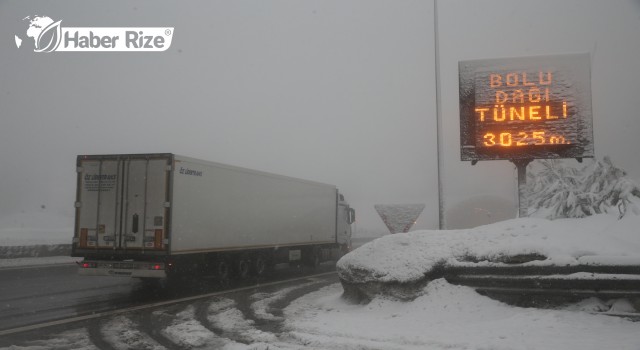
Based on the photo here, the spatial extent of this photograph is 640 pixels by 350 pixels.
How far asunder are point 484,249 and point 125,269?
7.88 m

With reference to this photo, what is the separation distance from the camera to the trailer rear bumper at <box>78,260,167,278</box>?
38.5ft

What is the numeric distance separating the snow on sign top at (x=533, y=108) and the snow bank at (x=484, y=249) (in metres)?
3.04

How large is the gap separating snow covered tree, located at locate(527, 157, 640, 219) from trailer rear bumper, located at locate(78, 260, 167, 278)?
14.7 metres

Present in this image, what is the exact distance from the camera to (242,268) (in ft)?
50.8

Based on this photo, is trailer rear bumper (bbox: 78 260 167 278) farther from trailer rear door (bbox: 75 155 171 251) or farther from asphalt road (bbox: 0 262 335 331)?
asphalt road (bbox: 0 262 335 331)

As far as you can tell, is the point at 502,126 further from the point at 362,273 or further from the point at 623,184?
the point at 623,184

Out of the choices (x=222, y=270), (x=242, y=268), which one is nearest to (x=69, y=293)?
(x=222, y=270)

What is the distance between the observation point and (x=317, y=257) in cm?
2139

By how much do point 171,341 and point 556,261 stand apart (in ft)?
18.9

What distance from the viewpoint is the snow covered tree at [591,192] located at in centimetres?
1794

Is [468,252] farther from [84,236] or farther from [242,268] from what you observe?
[84,236]

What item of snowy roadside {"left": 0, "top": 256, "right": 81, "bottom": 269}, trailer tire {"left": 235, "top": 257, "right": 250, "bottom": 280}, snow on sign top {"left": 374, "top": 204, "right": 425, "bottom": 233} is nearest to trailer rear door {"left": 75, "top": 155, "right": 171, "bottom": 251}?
trailer tire {"left": 235, "top": 257, "right": 250, "bottom": 280}

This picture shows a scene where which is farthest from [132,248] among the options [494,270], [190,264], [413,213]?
[494,270]

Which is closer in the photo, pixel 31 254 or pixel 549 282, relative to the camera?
pixel 549 282
